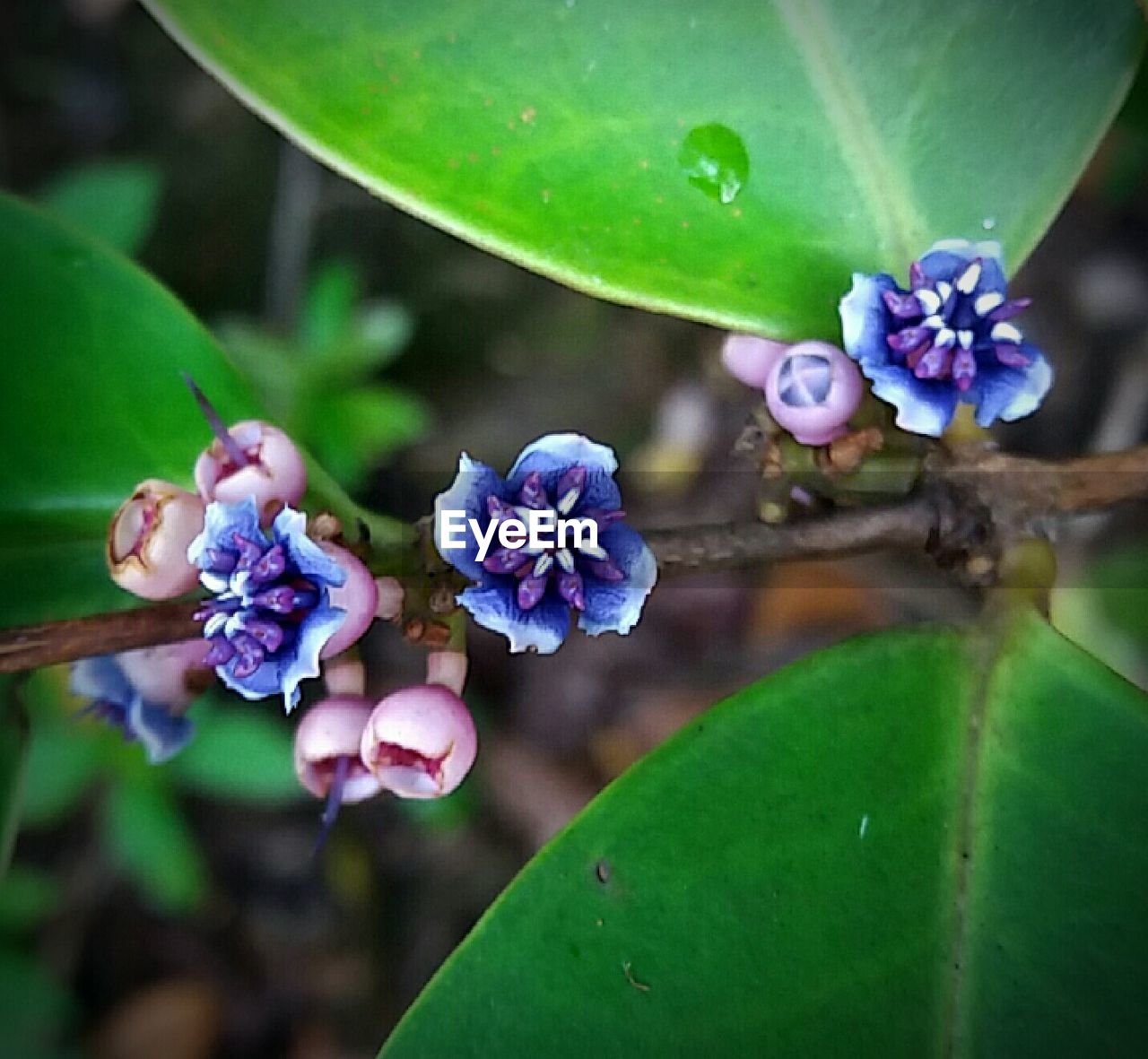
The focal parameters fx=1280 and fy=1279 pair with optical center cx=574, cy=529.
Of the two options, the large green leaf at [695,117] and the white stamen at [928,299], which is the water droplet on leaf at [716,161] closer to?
the large green leaf at [695,117]

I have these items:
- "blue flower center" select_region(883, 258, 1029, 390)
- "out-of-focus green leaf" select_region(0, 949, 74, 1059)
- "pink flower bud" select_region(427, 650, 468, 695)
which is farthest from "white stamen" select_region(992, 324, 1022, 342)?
"out-of-focus green leaf" select_region(0, 949, 74, 1059)

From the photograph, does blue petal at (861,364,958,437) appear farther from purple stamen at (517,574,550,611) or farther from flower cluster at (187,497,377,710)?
flower cluster at (187,497,377,710)

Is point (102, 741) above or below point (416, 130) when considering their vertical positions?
below

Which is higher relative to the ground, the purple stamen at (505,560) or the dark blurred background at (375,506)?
the purple stamen at (505,560)

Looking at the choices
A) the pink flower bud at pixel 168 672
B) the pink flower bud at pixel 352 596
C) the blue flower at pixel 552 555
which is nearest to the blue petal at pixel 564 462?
the blue flower at pixel 552 555

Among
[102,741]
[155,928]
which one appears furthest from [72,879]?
[102,741]

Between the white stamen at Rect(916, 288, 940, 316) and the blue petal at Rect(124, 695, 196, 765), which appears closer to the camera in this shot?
the white stamen at Rect(916, 288, 940, 316)

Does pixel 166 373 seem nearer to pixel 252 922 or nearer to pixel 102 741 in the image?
pixel 102 741
